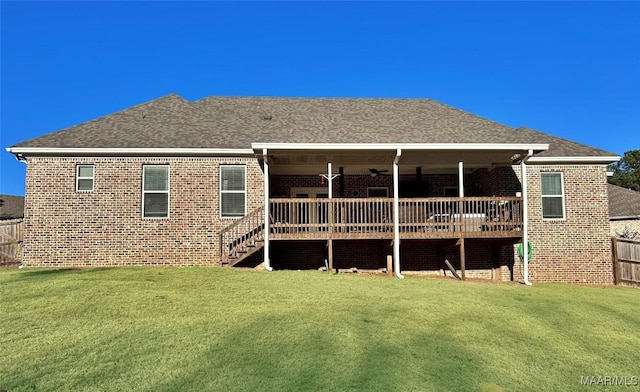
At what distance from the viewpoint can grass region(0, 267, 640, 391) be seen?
544 centimetres

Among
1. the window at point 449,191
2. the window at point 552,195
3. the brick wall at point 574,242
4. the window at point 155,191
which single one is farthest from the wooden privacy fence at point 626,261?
the window at point 155,191

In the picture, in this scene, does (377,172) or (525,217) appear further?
(377,172)

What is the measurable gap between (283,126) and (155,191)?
4722 mm

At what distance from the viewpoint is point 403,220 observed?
1383 centimetres

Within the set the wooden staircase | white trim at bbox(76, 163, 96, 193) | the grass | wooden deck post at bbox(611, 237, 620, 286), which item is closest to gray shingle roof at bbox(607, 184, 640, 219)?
wooden deck post at bbox(611, 237, 620, 286)

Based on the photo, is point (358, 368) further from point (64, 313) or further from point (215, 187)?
point (215, 187)

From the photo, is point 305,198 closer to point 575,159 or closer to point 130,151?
point 130,151

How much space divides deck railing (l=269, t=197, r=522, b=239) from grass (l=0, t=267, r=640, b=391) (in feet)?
8.96

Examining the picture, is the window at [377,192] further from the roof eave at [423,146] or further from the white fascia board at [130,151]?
the white fascia board at [130,151]

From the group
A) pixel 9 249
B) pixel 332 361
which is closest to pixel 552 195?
pixel 332 361

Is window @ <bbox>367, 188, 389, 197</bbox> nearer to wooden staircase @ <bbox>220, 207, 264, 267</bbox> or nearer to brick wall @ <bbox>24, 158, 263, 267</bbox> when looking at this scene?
wooden staircase @ <bbox>220, 207, 264, 267</bbox>

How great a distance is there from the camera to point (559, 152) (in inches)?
605

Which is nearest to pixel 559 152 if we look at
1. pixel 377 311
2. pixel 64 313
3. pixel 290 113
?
pixel 290 113

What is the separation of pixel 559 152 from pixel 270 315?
12108 millimetres
